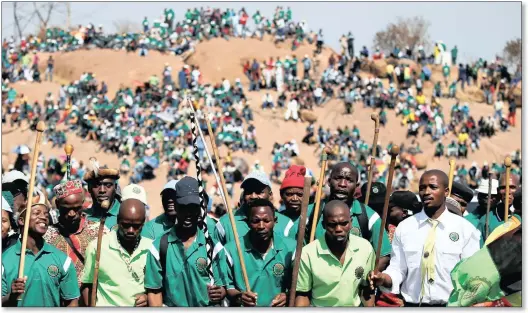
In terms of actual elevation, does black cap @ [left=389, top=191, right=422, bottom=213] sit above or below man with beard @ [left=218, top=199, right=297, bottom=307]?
above

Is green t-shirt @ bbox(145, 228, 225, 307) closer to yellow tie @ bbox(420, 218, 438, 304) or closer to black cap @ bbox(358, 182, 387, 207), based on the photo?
yellow tie @ bbox(420, 218, 438, 304)

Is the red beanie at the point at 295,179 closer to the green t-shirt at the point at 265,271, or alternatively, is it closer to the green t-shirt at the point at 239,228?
the green t-shirt at the point at 239,228

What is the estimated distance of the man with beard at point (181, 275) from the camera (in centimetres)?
799

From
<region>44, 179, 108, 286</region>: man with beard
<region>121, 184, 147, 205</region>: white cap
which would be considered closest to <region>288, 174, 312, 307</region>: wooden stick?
<region>44, 179, 108, 286</region>: man with beard

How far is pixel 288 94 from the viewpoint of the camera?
48.9 metres

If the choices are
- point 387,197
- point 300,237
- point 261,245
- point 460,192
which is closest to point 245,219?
point 261,245

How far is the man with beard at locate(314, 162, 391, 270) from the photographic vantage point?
856 cm

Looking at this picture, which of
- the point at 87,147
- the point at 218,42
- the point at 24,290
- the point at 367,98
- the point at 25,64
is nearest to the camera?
the point at 24,290

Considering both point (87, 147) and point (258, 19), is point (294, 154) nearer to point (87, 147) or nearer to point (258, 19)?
point (87, 147)

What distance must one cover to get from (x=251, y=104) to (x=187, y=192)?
39144mm

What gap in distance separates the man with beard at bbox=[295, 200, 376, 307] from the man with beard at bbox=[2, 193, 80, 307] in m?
1.68

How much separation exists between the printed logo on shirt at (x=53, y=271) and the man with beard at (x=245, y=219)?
1.20 m

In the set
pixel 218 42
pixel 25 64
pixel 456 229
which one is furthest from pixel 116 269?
pixel 218 42

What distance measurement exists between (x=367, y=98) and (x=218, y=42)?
11162mm
